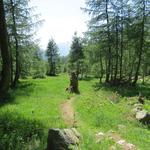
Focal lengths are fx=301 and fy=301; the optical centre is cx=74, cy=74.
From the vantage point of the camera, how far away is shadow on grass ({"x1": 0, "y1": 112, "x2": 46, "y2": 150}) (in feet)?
33.3

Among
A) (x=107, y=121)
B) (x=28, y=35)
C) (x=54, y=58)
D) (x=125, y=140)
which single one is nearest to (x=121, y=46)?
(x=28, y=35)

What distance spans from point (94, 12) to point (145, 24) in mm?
6652

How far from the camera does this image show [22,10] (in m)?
33.4

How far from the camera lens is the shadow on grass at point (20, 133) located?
10135mm

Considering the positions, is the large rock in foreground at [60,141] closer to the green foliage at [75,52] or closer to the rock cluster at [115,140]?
the rock cluster at [115,140]

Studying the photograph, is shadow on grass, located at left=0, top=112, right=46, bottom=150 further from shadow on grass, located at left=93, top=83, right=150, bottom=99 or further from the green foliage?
the green foliage

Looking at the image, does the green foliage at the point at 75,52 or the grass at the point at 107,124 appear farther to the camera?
the green foliage at the point at 75,52

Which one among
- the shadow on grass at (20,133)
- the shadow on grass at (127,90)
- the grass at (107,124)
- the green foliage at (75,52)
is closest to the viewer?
the shadow on grass at (20,133)

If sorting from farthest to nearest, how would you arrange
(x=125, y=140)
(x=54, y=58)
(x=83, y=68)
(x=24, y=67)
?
(x=54, y=58) < (x=83, y=68) < (x=24, y=67) < (x=125, y=140)

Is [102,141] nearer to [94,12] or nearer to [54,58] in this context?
[94,12]

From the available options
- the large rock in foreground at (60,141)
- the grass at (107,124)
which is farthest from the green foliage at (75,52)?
the large rock in foreground at (60,141)

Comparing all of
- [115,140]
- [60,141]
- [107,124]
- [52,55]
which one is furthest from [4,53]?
[52,55]

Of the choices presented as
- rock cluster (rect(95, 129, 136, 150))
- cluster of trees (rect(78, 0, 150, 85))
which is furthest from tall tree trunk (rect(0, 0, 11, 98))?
cluster of trees (rect(78, 0, 150, 85))

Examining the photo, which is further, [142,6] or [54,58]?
[54,58]
